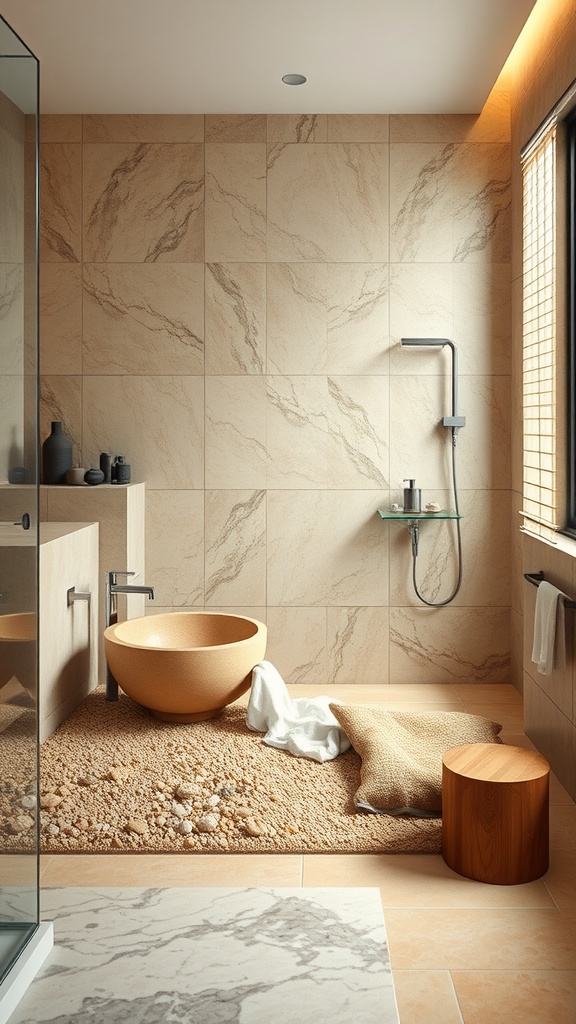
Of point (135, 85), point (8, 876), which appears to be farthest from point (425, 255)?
point (8, 876)

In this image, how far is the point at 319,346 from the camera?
438cm

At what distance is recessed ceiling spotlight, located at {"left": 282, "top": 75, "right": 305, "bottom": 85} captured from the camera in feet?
12.8

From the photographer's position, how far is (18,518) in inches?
76.5

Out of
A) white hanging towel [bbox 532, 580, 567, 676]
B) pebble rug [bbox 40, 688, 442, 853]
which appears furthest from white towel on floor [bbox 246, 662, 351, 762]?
white hanging towel [bbox 532, 580, 567, 676]

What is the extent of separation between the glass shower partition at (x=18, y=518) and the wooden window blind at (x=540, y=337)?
2032 mm

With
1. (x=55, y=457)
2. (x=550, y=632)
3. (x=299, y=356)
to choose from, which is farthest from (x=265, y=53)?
(x=550, y=632)

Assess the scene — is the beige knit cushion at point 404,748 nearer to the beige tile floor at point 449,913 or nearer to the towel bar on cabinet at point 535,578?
the beige tile floor at point 449,913

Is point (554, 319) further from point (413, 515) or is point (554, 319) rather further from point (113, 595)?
point (113, 595)

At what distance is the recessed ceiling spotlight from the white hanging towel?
7.60 ft

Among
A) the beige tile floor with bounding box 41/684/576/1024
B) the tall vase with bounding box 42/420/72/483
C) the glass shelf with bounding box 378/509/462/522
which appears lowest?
the beige tile floor with bounding box 41/684/576/1024

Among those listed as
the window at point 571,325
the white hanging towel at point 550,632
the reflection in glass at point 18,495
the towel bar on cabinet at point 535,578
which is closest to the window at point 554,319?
the window at point 571,325

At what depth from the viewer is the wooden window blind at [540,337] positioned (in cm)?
344

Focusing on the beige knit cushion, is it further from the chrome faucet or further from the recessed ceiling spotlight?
the recessed ceiling spotlight

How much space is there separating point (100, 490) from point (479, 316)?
1.90 m
